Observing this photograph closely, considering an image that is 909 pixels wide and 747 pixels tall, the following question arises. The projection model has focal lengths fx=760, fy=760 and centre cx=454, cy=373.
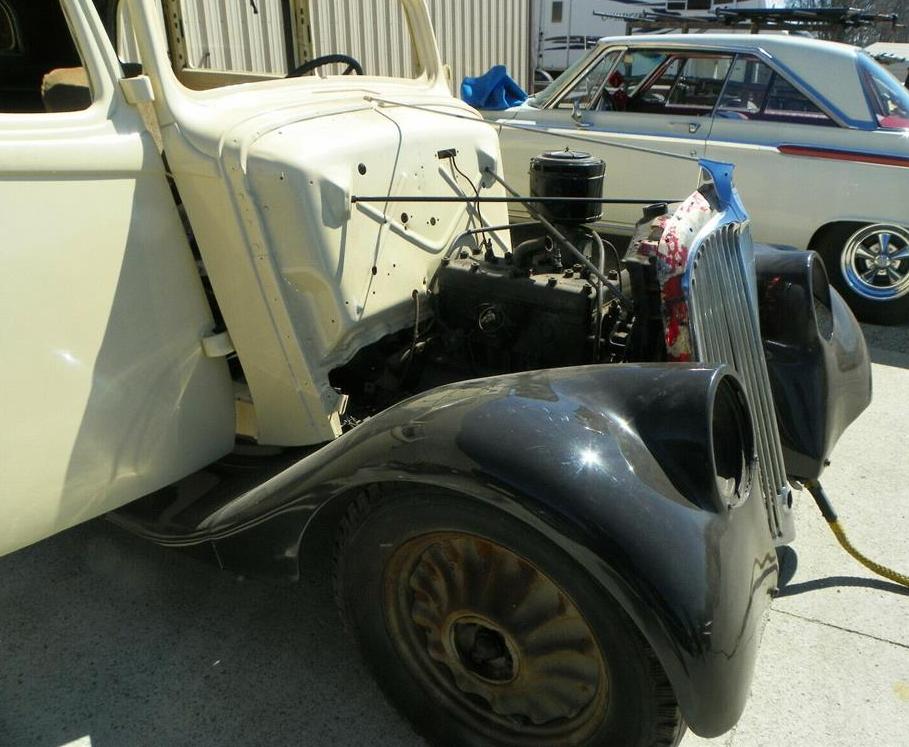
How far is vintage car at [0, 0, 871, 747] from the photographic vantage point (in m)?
1.63

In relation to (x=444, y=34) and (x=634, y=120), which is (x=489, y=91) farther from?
(x=444, y=34)

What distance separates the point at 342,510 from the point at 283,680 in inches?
26.1

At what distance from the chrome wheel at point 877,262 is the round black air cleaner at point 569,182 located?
3.53 metres

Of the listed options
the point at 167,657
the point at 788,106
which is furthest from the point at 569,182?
the point at 788,106

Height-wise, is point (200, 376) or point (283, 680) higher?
point (200, 376)

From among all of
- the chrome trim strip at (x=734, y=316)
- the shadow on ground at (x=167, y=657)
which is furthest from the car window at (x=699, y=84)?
the shadow on ground at (x=167, y=657)

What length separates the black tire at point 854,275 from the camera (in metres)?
5.29

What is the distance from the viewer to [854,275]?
5383 millimetres

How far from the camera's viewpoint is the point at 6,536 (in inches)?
83.3

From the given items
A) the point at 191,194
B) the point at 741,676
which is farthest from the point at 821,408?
the point at 191,194

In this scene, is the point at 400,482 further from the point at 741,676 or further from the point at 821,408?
the point at 821,408

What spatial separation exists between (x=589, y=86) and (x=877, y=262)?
8.53 ft

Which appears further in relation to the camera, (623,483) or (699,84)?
(699,84)

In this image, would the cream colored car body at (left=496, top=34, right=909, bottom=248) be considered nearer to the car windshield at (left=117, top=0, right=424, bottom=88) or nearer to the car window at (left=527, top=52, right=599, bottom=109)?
the car window at (left=527, top=52, right=599, bottom=109)
